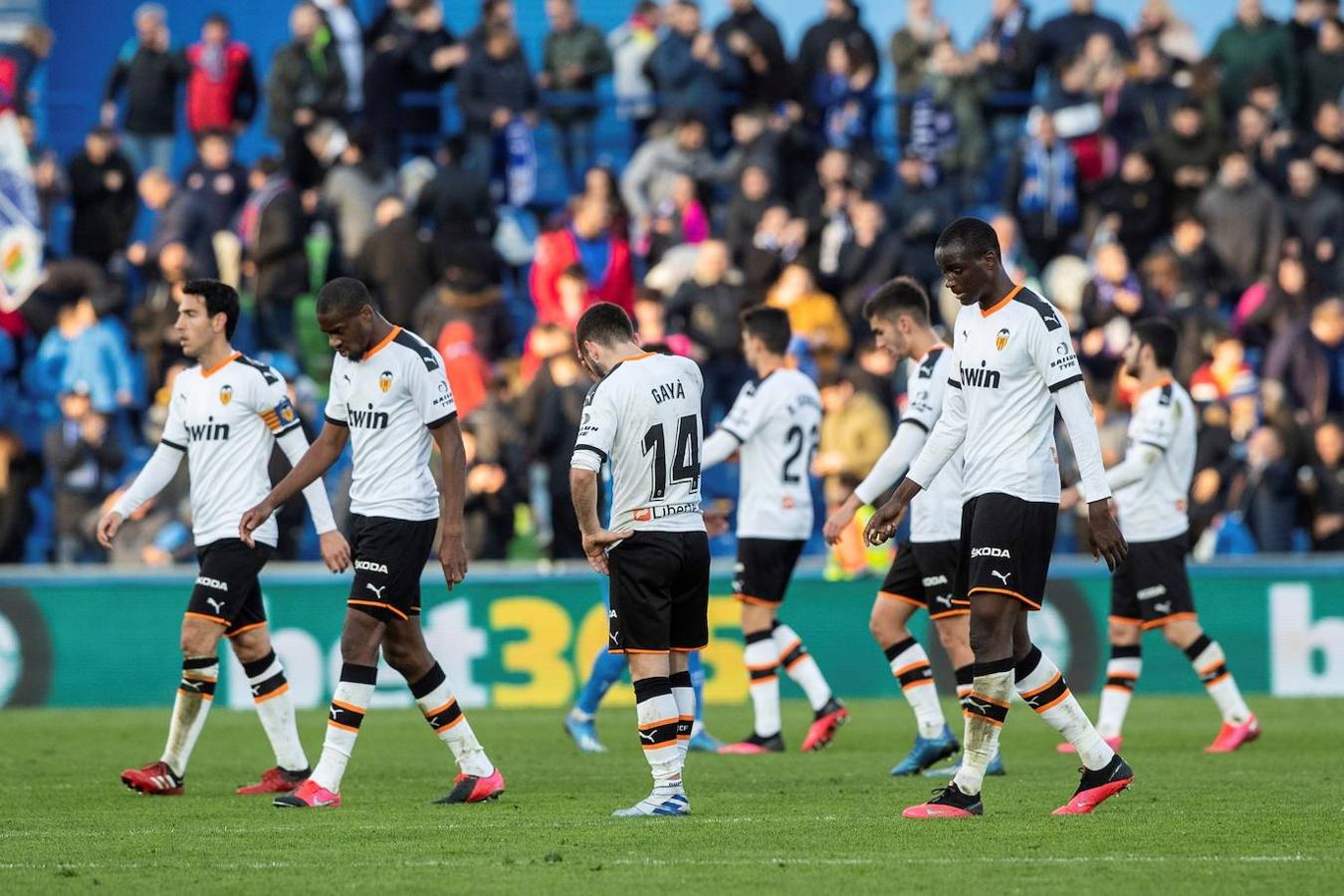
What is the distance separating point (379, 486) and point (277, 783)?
2105mm

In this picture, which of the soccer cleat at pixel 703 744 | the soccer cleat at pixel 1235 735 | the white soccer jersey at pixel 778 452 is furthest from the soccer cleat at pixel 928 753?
the soccer cleat at pixel 1235 735

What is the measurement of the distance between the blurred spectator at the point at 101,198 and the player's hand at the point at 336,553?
44.5 ft

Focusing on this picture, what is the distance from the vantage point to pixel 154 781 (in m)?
11.2

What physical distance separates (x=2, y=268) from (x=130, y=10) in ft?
24.7

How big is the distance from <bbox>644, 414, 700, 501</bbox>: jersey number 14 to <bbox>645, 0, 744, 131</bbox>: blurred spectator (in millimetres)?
14961

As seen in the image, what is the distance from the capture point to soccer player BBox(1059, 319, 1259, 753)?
43.6 feet

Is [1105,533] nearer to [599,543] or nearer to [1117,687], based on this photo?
[599,543]

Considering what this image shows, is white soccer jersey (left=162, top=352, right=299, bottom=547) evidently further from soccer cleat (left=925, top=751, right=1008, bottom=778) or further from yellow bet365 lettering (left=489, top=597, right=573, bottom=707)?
yellow bet365 lettering (left=489, top=597, right=573, bottom=707)

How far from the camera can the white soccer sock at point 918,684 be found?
40.4 feet

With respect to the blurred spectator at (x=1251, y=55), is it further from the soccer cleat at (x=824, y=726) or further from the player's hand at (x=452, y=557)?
the player's hand at (x=452, y=557)

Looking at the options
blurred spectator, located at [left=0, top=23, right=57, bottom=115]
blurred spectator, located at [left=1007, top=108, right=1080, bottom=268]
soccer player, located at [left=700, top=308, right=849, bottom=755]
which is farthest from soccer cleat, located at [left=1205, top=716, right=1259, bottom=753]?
blurred spectator, located at [left=0, top=23, right=57, bottom=115]

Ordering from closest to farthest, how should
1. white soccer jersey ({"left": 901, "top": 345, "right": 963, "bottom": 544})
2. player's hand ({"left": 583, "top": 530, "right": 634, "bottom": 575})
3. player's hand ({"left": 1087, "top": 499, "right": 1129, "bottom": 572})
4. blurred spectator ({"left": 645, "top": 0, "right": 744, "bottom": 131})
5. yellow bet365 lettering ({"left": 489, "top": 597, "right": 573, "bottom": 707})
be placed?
player's hand ({"left": 1087, "top": 499, "right": 1129, "bottom": 572})
player's hand ({"left": 583, "top": 530, "right": 634, "bottom": 575})
white soccer jersey ({"left": 901, "top": 345, "right": 963, "bottom": 544})
yellow bet365 lettering ({"left": 489, "top": 597, "right": 573, "bottom": 707})
blurred spectator ({"left": 645, "top": 0, "right": 744, "bottom": 131})

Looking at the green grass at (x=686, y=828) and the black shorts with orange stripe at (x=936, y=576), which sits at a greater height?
the black shorts with orange stripe at (x=936, y=576)

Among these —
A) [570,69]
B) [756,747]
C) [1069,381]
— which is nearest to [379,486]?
[1069,381]
